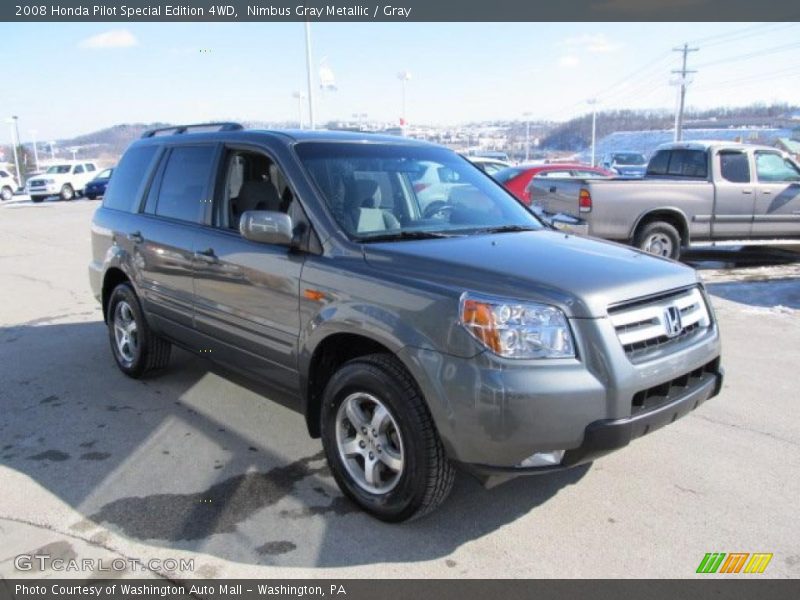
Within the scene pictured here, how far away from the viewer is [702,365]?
10.9 feet

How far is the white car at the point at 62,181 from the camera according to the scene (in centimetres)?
3462

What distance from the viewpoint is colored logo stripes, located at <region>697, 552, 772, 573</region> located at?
288 centimetres

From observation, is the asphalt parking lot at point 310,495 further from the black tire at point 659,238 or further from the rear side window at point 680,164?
the rear side window at point 680,164

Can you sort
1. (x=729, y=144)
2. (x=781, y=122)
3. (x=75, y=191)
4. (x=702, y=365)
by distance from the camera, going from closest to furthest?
(x=702, y=365)
(x=729, y=144)
(x=75, y=191)
(x=781, y=122)

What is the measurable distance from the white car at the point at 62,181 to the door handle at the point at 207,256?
35049 millimetres

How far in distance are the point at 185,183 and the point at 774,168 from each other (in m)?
9.91

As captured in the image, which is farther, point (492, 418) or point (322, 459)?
point (322, 459)

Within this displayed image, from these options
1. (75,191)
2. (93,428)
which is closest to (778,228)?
(93,428)

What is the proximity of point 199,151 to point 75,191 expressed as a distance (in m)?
35.6

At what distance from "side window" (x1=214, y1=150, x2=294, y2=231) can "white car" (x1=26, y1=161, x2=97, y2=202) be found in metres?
35.1

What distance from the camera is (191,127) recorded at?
5.27 meters

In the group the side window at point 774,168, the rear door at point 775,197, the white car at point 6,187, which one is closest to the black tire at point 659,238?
the rear door at point 775,197

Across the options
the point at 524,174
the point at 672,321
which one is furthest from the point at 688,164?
the point at 672,321
